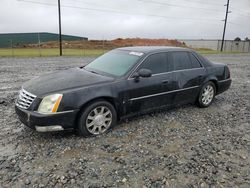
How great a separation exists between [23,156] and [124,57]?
2731 millimetres

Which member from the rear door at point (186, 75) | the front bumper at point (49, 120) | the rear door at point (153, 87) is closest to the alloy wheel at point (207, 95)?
the rear door at point (186, 75)

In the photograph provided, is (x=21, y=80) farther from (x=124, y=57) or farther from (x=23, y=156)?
(x=23, y=156)

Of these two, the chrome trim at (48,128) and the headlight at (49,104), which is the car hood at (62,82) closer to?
the headlight at (49,104)

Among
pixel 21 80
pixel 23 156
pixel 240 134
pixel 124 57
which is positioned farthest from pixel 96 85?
pixel 21 80

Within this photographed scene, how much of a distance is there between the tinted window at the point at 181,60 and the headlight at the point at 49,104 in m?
2.77

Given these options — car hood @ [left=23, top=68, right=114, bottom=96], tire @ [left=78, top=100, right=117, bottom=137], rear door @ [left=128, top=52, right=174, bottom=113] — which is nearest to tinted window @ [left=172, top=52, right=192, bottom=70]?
rear door @ [left=128, top=52, right=174, bottom=113]

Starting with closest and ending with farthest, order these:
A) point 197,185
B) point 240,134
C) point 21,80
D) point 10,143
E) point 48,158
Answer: point 197,185 < point 48,158 < point 10,143 < point 240,134 < point 21,80

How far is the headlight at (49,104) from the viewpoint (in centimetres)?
358

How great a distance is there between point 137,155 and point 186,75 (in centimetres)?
254

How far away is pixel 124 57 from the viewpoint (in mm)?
4875

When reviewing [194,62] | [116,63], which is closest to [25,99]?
[116,63]

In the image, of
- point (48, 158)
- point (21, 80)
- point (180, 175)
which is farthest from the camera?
point (21, 80)

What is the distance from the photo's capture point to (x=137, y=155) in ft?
11.4

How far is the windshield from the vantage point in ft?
14.8
